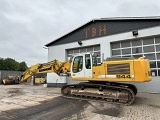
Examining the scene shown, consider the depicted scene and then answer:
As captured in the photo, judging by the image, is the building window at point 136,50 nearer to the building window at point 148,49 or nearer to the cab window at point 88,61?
the building window at point 148,49

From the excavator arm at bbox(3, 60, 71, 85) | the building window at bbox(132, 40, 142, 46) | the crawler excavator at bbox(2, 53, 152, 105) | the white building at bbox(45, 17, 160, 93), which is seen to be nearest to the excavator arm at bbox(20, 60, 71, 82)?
the excavator arm at bbox(3, 60, 71, 85)

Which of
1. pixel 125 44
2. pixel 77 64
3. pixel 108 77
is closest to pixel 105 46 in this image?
pixel 125 44

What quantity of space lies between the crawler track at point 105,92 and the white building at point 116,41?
4775 millimetres

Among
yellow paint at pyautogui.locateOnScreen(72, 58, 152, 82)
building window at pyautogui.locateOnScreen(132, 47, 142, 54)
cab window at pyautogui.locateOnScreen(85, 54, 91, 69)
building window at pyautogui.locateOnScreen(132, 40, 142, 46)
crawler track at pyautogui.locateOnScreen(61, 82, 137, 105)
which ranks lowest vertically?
crawler track at pyautogui.locateOnScreen(61, 82, 137, 105)

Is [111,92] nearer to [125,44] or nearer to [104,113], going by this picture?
[104,113]

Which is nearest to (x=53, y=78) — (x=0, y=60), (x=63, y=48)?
(x=63, y=48)

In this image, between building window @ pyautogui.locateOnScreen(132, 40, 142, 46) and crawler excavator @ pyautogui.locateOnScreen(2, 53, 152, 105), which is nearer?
crawler excavator @ pyautogui.locateOnScreen(2, 53, 152, 105)

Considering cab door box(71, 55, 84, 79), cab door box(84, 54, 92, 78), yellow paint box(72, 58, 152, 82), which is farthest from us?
cab door box(71, 55, 84, 79)

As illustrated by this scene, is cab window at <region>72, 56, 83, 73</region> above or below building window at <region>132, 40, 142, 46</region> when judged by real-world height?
below

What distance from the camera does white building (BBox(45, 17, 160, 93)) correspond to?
13.7m

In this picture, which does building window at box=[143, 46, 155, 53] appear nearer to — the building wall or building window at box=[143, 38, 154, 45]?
building window at box=[143, 38, 154, 45]

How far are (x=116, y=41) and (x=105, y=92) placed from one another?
22.8ft

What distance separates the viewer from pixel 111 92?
31.9 ft

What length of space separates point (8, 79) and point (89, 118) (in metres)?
23.3
